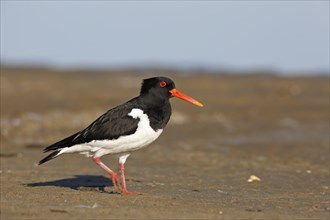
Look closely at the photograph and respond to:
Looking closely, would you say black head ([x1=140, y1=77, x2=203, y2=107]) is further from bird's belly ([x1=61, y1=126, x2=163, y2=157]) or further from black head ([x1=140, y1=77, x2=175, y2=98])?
bird's belly ([x1=61, y1=126, x2=163, y2=157])

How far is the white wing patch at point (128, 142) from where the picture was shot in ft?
35.3

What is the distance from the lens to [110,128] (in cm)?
1095

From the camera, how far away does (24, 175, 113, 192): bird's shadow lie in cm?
1164

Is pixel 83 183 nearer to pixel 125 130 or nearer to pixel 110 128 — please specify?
pixel 110 128

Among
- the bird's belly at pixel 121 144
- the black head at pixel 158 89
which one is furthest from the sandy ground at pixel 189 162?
the black head at pixel 158 89

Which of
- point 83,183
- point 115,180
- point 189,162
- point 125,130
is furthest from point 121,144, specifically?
point 189,162

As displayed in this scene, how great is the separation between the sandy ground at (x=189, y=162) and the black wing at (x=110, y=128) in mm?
690

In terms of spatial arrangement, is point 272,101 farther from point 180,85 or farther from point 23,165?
point 23,165

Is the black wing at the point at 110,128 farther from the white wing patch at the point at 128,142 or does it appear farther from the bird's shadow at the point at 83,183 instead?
the bird's shadow at the point at 83,183

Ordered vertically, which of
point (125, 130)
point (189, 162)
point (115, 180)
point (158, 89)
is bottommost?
point (189, 162)

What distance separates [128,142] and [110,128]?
331 millimetres

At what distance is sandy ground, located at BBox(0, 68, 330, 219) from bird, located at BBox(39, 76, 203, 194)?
0.58m

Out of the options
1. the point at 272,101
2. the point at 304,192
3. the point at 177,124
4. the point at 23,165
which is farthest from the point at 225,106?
the point at 304,192

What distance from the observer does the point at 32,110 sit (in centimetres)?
2420
